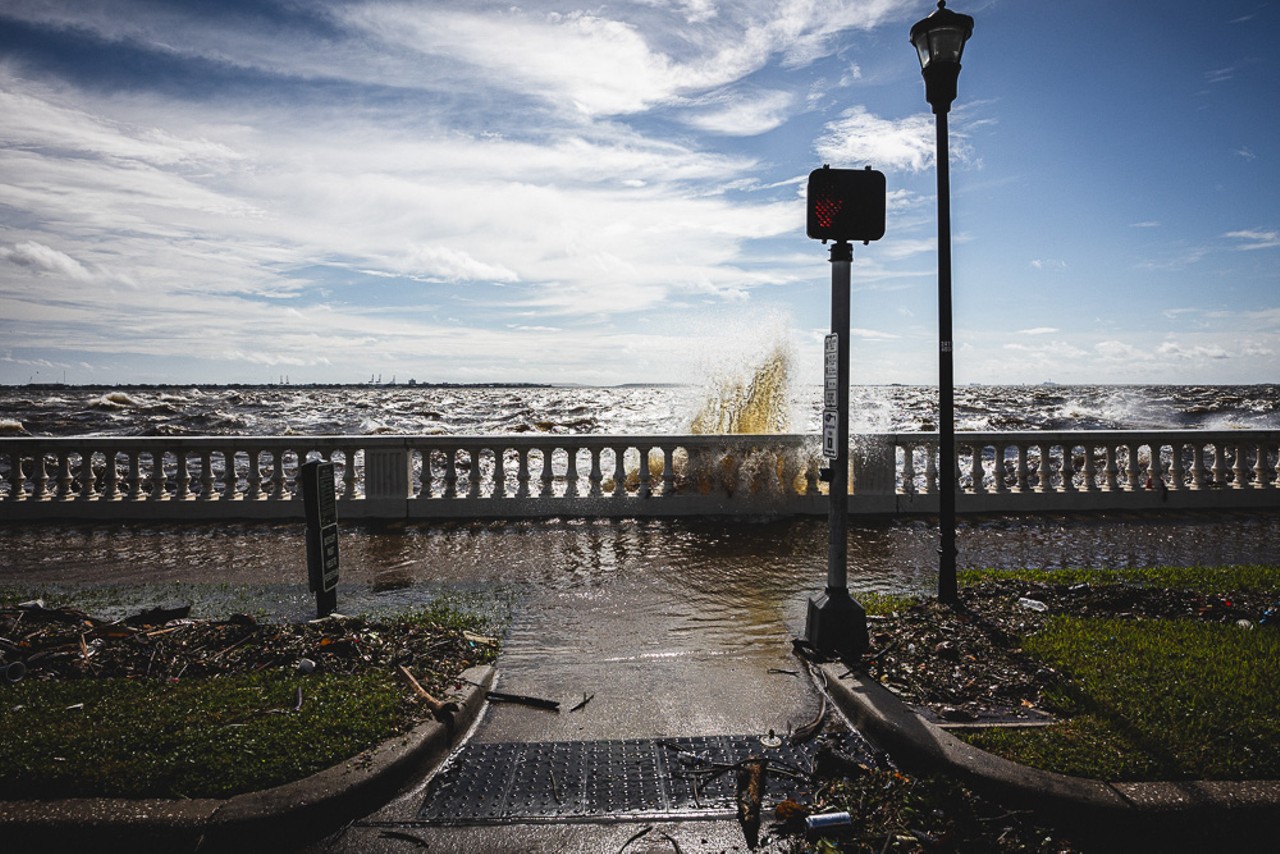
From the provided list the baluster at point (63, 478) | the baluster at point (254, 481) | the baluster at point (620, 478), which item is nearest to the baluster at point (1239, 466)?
the baluster at point (620, 478)

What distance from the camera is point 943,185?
6059 mm

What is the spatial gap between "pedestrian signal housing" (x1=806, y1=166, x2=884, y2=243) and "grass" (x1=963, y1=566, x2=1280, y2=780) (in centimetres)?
278

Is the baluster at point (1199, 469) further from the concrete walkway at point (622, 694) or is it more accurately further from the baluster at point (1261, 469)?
the concrete walkway at point (622, 694)

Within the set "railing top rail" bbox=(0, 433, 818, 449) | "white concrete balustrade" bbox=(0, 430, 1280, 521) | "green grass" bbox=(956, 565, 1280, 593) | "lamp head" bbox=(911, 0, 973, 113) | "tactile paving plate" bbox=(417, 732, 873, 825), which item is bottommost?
"tactile paving plate" bbox=(417, 732, 873, 825)

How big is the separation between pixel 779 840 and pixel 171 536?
8874mm

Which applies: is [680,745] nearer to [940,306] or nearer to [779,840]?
[779,840]

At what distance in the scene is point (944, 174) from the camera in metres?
6.04

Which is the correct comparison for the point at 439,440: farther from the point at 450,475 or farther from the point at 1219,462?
the point at 1219,462

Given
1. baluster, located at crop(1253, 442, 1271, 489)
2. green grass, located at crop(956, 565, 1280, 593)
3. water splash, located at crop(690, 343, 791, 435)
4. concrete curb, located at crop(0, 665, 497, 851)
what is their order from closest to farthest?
concrete curb, located at crop(0, 665, 497, 851), green grass, located at crop(956, 565, 1280, 593), baluster, located at crop(1253, 442, 1271, 489), water splash, located at crop(690, 343, 791, 435)

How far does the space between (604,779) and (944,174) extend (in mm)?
4966

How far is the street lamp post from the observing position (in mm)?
5867

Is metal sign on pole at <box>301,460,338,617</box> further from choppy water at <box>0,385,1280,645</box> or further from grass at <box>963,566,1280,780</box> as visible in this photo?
grass at <box>963,566,1280,780</box>

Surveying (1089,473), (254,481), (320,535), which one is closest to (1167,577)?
(1089,473)

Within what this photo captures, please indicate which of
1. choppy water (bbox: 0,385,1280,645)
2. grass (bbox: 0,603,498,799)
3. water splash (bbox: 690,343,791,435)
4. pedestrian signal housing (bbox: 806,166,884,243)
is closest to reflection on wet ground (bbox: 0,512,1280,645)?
choppy water (bbox: 0,385,1280,645)
